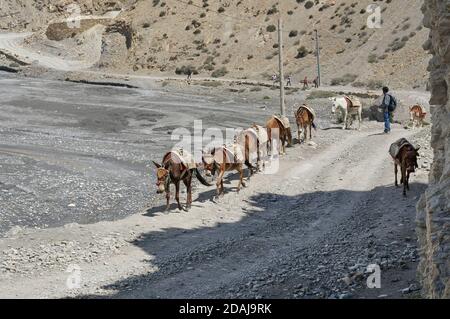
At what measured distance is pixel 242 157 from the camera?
883 inches

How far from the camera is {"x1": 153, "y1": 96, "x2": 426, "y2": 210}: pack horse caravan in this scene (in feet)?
63.7

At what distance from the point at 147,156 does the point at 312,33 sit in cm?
5306

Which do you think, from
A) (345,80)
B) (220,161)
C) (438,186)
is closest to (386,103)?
(220,161)

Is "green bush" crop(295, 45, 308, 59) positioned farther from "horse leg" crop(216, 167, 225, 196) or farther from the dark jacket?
"horse leg" crop(216, 167, 225, 196)

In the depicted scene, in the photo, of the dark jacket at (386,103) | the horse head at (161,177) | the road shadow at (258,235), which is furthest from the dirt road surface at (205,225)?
the dark jacket at (386,103)

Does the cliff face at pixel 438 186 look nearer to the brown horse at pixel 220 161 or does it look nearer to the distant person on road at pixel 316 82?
the brown horse at pixel 220 161

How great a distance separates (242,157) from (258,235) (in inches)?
201

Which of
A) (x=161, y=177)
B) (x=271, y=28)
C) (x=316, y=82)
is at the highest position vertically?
(x=271, y=28)

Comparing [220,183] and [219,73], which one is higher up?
[219,73]

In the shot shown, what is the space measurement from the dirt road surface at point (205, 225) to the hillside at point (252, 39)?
3332 centimetres

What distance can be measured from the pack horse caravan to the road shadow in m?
1.04

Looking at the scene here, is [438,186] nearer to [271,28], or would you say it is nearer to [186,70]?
[186,70]

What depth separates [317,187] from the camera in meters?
23.0
